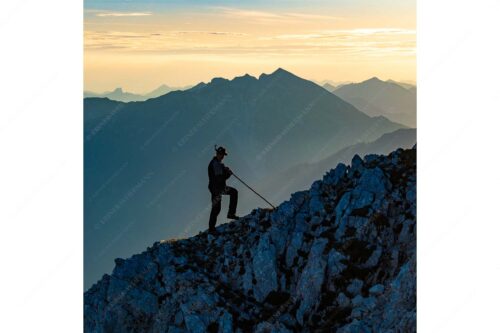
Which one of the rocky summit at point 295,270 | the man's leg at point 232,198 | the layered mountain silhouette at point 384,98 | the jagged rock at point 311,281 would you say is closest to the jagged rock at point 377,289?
the rocky summit at point 295,270

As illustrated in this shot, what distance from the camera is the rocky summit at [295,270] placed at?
25.9 m

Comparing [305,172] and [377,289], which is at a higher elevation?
[377,289]

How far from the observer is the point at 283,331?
84.0ft

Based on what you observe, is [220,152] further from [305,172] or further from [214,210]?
[305,172]

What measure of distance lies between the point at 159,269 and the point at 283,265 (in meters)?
5.75

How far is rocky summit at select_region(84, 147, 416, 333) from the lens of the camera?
25.9m

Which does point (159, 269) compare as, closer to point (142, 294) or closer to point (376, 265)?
point (142, 294)

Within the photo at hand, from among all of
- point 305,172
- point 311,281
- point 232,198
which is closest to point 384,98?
point 305,172

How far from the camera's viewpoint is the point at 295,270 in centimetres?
2816

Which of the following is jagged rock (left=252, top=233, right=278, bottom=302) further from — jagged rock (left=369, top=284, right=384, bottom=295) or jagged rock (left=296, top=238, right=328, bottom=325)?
jagged rock (left=369, top=284, right=384, bottom=295)

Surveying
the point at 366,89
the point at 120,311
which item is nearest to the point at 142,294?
the point at 120,311

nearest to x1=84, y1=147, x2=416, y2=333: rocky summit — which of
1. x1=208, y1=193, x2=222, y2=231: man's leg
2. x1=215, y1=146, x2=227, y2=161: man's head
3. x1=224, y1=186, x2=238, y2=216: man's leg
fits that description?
x1=208, y1=193, x2=222, y2=231: man's leg
